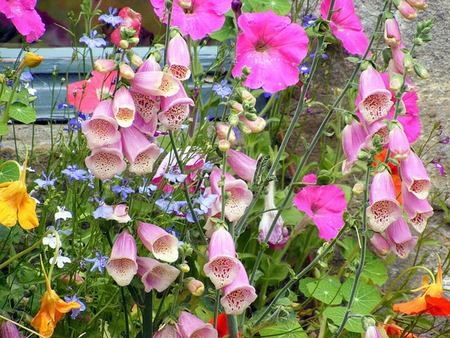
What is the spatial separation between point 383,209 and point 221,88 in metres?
0.64

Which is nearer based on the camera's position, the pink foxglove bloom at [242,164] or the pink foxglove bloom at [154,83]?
the pink foxglove bloom at [154,83]

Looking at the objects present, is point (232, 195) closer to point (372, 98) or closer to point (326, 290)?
point (372, 98)

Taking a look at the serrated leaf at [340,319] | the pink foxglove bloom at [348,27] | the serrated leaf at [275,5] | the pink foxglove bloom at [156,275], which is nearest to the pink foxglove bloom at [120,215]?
Result: the pink foxglove bloom at [156,275]

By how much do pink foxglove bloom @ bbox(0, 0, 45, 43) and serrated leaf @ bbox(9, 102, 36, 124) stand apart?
0.21m

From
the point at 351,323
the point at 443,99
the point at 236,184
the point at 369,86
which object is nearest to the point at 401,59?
the point at 369,86

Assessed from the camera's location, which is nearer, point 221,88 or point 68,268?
point 68,268

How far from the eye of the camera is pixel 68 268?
169 cm

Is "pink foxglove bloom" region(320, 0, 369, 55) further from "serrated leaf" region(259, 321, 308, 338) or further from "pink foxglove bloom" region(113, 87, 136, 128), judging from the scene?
"serrated leaf" region(259, 321, 308, 338)

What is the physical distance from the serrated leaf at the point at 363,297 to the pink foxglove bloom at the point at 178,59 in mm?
1090

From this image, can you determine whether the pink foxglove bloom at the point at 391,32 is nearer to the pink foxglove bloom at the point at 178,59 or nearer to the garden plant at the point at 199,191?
the garden plant at the point at 199,191

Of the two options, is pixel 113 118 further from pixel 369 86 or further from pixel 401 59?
pixel 401 59

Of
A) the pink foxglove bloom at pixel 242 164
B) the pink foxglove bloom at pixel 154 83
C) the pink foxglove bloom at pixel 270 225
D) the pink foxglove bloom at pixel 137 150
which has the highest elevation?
the pink foxglove bloom at pixel 154 83

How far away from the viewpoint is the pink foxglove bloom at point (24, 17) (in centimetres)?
187

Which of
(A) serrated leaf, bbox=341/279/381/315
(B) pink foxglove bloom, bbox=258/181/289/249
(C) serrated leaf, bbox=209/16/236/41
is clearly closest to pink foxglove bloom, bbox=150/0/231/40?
(B) pink foxglove bloom, bbox=258/181/289/249
